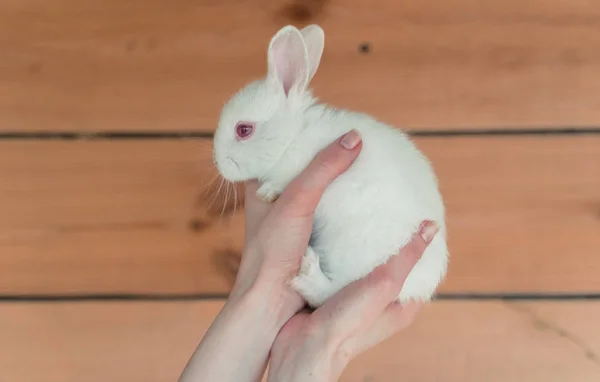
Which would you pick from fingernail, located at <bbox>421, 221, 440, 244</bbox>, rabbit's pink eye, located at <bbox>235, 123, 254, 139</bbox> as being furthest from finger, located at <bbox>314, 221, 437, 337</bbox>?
rabbit's pink eye, located at <bbox>235, 123, 254, 139</bbox>

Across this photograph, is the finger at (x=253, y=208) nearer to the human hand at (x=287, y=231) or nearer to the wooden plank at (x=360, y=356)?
the human hand at (x=287, y=231)

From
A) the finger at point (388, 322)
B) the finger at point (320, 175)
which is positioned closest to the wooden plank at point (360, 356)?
the finger at point (388, 322)

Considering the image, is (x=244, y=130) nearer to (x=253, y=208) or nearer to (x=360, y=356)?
(x=253, y=208)

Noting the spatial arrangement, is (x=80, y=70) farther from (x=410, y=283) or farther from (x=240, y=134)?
(x=410, y=283)

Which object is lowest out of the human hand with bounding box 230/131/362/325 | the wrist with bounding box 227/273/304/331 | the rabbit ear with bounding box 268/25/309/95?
the wrist with bounding box 227/273/304/331

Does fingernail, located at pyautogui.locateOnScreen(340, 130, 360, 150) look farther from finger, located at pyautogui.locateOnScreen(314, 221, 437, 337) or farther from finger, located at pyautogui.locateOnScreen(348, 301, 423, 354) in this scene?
finger, located at pyautogui.locateOnScreen(348, 301, 423, 354)

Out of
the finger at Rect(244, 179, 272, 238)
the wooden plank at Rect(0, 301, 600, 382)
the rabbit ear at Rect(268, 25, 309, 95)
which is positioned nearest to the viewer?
the rabbit ear at Rect(268, 25, 309, 95)

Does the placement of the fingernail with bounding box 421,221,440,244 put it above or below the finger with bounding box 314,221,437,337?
above
